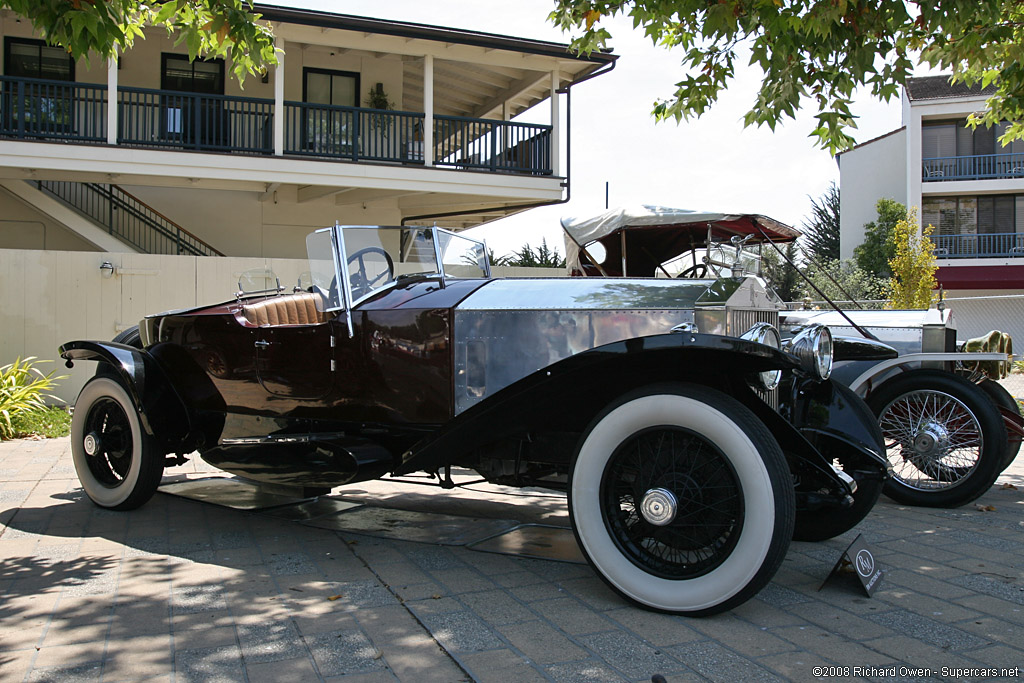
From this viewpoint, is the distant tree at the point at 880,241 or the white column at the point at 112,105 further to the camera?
the distant tree at the point at 880,241

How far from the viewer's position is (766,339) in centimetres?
369

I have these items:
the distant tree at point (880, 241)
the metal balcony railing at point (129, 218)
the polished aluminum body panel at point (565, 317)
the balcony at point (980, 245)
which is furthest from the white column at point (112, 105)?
the distant tree at point (880, 241)

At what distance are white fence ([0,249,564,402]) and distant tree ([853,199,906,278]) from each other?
2311 cm

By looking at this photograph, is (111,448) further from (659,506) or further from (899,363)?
(899,363)

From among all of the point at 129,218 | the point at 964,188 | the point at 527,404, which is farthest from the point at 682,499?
the point at 964,188

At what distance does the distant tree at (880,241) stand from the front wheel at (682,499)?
2835cm

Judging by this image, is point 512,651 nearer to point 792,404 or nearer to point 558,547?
point 558,547

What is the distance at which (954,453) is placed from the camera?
17.8 ft

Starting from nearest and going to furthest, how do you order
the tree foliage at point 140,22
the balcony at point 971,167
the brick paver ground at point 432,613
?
the brick paver ground at point 432,613 < the tree foliage at point 140,22 < the balcony at point 971,167

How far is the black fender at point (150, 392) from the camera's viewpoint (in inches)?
191

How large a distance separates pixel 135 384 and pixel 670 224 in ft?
12.6

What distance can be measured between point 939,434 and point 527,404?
11.0ft

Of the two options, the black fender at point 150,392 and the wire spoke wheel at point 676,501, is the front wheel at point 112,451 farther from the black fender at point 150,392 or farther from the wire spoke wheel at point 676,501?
the wire spoke wheel at point 676,501

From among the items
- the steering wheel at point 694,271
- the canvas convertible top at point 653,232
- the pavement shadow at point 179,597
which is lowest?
the pavement shadow at point 179,597
